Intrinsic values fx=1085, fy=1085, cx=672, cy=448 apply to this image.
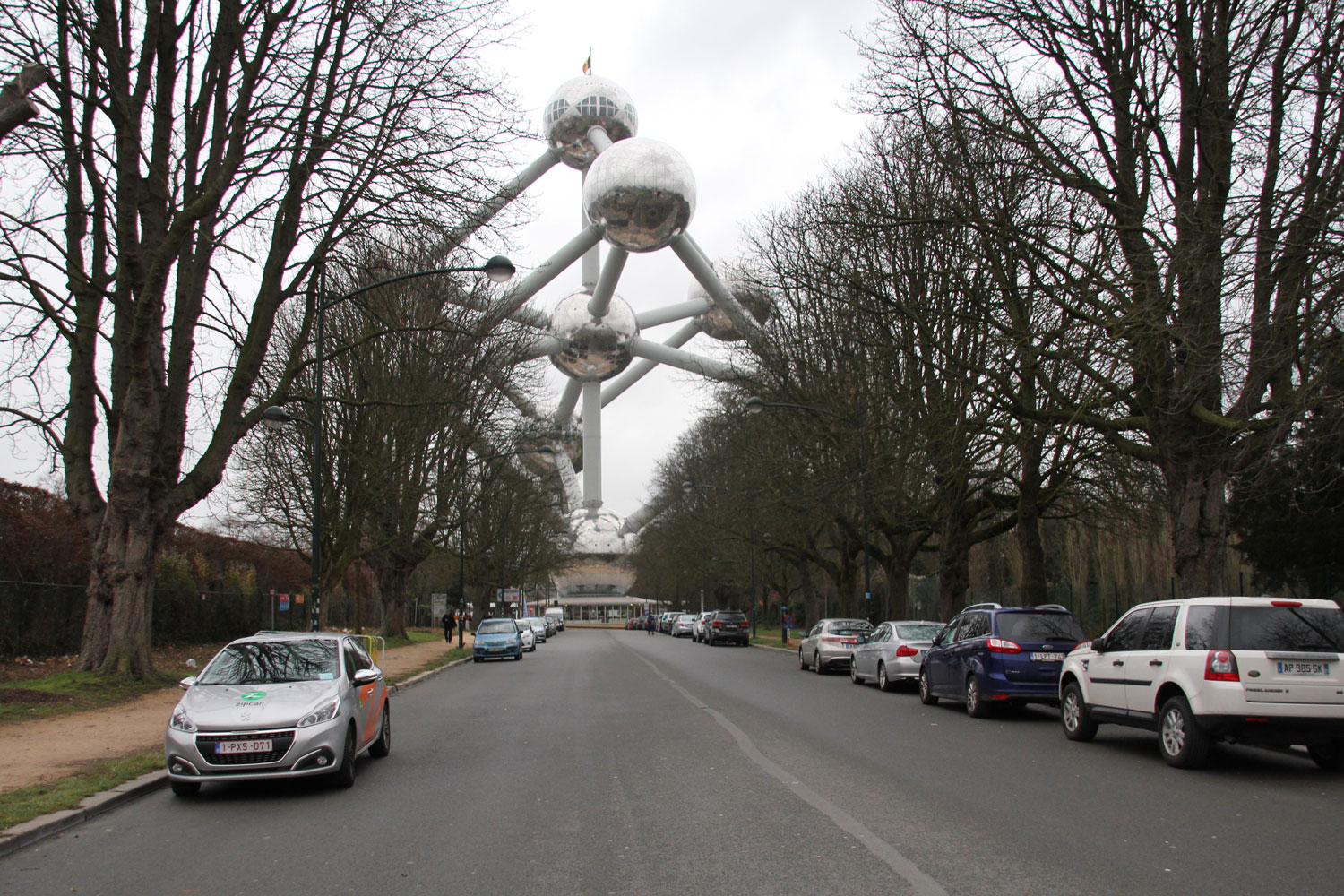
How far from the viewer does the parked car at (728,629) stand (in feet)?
160

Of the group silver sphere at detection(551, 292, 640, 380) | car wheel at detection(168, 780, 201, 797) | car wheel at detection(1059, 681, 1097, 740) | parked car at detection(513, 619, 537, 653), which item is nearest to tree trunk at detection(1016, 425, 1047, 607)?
car wheel at detection(1059, 681, 1097, 740)

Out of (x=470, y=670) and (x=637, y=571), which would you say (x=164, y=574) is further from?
(x=637, y=571)

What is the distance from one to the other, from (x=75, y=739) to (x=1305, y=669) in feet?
42.8

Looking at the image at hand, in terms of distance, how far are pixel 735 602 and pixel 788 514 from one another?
1793 inches

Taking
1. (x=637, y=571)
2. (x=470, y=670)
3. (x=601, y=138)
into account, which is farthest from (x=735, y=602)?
(x=470, y=670)

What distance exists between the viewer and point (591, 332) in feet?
233

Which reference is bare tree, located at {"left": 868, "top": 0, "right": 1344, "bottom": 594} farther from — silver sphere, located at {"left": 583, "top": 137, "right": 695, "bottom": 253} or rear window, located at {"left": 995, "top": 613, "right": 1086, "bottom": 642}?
silver sphere, located at {"left": 583, "top": 137, "right": 695, "bottom": 253}

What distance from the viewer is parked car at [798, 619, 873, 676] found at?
26.9 meters

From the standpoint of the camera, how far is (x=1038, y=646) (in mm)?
15266

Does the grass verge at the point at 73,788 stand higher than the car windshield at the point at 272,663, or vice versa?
the car windshield at the point at 272,663

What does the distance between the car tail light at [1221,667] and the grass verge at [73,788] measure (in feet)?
31.7

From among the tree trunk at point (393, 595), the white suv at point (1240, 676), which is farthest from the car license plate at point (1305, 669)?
the tree trunk at point (393, 595)

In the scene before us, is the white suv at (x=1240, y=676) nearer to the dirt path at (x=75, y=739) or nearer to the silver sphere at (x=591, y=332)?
the dirt path at (x=75, y=739)

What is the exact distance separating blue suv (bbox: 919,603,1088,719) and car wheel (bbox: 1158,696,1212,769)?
4370 mm
